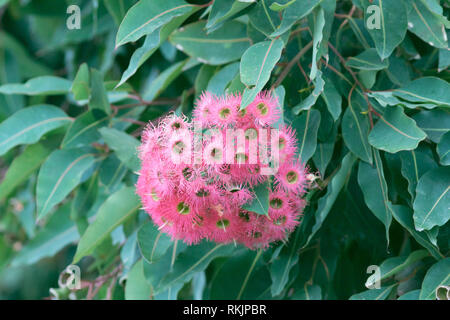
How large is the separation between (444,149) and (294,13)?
0.38 meters

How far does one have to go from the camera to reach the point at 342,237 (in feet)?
4.31

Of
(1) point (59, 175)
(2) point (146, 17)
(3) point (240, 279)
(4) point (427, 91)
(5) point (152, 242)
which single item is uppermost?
(2) point (146, 17)

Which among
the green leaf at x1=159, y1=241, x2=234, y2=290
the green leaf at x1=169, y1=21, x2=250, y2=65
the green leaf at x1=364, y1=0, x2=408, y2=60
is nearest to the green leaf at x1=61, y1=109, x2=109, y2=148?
the green leaf at x1=169, y1=21, x2=250, y2=65

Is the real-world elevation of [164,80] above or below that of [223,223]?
above

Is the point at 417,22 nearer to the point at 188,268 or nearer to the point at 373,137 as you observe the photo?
the point at 373,137

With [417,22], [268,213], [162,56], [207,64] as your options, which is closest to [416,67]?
[417,22]

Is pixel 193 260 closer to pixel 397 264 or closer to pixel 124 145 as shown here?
pixel 124 145

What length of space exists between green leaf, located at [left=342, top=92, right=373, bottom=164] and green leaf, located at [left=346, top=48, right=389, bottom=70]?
75mm

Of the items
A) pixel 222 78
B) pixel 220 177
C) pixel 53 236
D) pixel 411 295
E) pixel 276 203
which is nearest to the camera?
pixel 220 177

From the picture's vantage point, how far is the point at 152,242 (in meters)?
1.14

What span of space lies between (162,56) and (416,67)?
0.84 meters

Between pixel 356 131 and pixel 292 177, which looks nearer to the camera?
pixel 292 177

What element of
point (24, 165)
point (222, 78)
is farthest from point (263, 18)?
point (24, 165)

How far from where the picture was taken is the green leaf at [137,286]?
1306 millimetres
